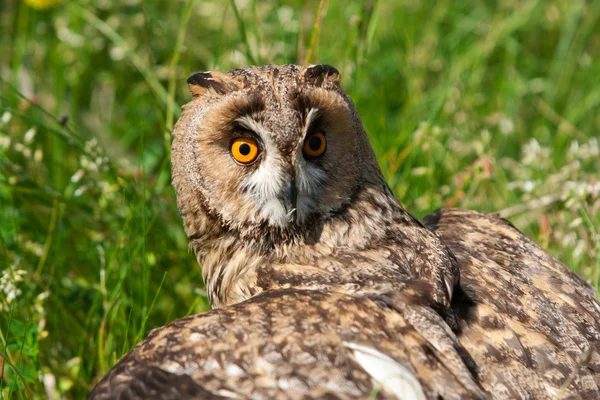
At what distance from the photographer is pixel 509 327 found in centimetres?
254

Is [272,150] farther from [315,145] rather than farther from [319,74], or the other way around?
[319,74]

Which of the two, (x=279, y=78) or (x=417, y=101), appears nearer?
(x=279, y=78)

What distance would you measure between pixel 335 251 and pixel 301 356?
586 mm

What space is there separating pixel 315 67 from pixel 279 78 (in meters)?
0.16

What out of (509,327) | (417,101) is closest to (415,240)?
(509,327)

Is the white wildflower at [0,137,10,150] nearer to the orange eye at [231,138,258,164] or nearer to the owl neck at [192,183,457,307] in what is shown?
the owl neck at [192,183,457,307]

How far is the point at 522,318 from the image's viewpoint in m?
2.62

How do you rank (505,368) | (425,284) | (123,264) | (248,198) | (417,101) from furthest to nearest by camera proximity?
(417,101), (123,264), (248,198), (425,284), (505,368)

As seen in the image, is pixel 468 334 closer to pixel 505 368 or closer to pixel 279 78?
pixel 505 368

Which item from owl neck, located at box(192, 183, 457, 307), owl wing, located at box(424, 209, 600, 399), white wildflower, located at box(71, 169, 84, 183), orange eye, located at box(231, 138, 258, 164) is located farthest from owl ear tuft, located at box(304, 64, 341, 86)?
white wildflower, located at box(71, 169, 84, 183)

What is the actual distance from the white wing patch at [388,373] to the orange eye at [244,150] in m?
0.71

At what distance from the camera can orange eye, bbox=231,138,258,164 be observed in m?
2.71

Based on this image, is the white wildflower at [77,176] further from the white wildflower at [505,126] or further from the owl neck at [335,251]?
the white wildflower at [505,126]

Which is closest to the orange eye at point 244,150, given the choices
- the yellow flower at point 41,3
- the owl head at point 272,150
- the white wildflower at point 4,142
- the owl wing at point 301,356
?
the owl head at point 272,150
